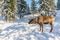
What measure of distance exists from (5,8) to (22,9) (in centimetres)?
1075

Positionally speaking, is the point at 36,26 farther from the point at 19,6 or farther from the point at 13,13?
the point at 19,6

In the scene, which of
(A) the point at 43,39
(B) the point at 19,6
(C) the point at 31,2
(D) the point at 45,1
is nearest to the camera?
(A) the point at 43,39

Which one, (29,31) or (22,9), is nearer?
(29,31)

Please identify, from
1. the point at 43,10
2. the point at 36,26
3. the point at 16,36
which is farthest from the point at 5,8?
the point at 16,36

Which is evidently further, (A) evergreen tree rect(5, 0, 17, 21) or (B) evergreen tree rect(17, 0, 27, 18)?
(B) evergreen tree rect(17, 0, 27, 18)

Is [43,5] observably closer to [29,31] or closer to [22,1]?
[22,1]

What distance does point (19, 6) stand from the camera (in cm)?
4884

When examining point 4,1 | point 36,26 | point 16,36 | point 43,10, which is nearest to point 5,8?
point 4,1

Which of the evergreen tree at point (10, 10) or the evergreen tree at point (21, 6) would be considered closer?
the evergreen tree at point (10, 10)

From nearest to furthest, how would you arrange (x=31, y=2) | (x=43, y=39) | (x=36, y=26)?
(x=43, y=39)
(x=36, y=26)
(x=31, y=2)

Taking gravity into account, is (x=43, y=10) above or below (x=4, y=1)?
below

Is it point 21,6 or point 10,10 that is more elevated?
point 10,10

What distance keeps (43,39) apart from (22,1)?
120ft

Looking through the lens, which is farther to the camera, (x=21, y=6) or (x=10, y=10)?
(x=21, y=6)
